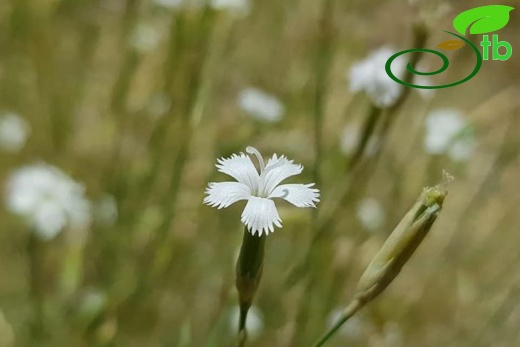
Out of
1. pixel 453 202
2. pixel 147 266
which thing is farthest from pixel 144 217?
pixel 453 202

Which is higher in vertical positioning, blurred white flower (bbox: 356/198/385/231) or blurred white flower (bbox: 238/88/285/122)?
blurred white flower (bbox: 238/88/285/122)

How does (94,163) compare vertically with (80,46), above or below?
below

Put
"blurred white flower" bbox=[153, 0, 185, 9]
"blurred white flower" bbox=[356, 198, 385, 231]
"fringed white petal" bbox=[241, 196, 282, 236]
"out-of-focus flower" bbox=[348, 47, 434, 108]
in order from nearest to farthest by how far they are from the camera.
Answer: "fringed white petal" bbox=[241, 196, 282, 236], "out-of-focus flower" bbox=[348, 47, 434, 108], "blurred white flower" bbox=[153, 0, 185, 9], "blurred white flower" bbox=[356, 198, 385, 231]

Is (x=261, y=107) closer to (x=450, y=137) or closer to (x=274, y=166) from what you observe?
(x=450, y=137)

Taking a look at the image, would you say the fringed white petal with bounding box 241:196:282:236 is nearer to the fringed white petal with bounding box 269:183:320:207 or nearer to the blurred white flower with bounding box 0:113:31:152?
the fringed white petal with bounding box 269:183:320:207

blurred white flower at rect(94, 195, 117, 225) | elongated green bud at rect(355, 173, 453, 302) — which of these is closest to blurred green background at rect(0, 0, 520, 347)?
blurred white flower at rect(94, 195, 117, 225)

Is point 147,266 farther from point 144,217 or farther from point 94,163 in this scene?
point 94,163
